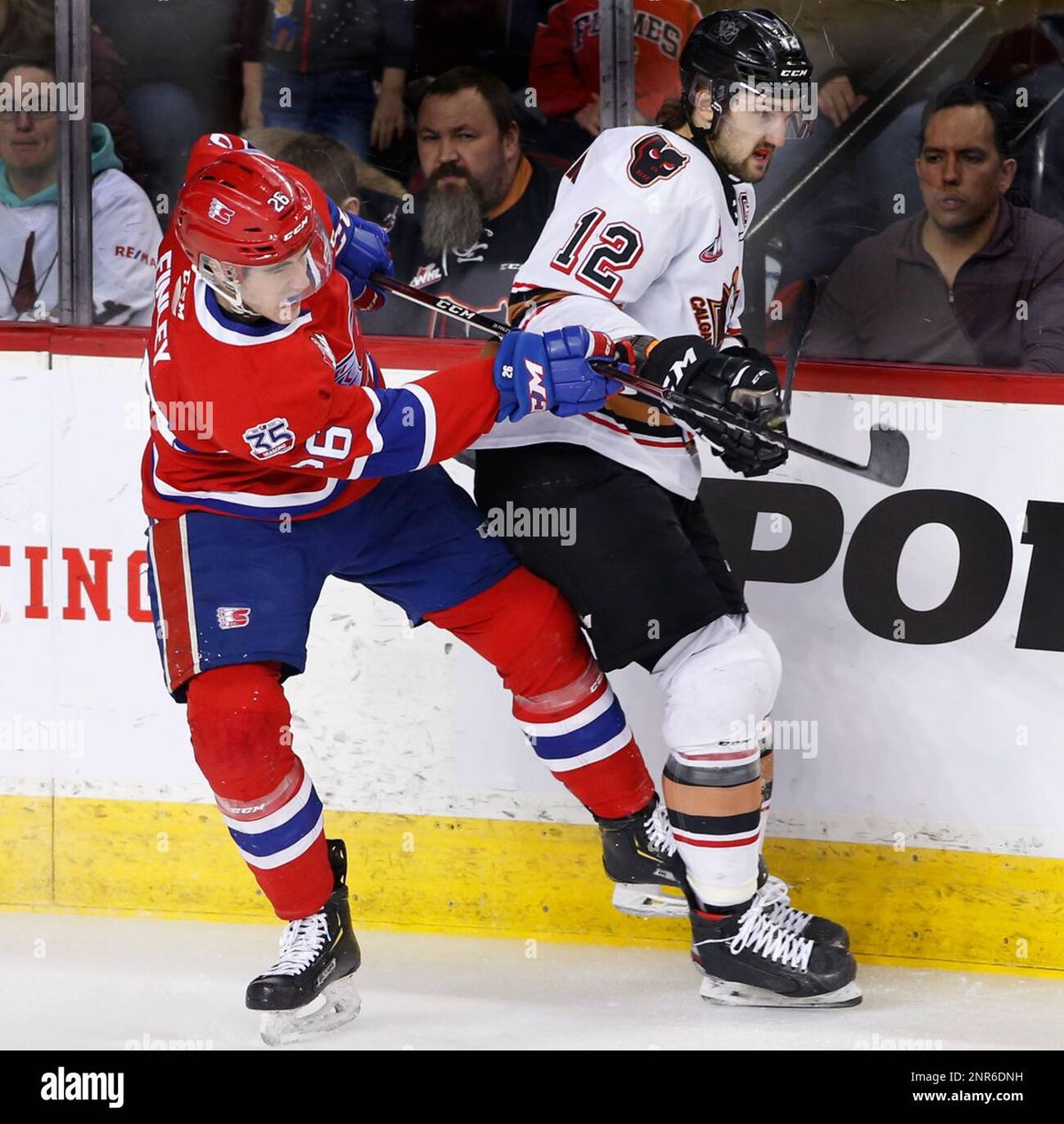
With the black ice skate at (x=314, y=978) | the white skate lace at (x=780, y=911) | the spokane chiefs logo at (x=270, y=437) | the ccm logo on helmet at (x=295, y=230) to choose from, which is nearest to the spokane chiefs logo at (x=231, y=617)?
the spokane chiefs logo at (x=270, y=437)

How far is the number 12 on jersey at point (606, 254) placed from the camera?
242 centimetres

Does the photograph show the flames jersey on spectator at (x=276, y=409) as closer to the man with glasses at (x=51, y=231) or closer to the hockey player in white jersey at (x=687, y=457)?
the hockey player in white jersey at (x=687, y=457)

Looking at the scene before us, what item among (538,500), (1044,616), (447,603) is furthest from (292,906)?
(1044,616)

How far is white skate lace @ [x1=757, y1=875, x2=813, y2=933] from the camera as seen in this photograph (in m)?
2.68

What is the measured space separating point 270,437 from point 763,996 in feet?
3.87

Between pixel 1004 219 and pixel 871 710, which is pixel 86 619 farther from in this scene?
pixel 1004 219

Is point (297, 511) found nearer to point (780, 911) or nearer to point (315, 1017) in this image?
point (315, 1017)

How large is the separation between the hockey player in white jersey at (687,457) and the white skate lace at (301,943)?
56 centimetres

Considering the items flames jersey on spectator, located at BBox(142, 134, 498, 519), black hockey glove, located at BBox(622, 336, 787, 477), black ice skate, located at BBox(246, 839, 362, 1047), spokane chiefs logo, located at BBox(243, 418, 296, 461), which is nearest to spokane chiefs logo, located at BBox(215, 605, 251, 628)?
flames jersey on spectator, located at BBox(142, 134, 498, 519)

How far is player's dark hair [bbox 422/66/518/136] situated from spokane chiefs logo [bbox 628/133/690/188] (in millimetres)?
621

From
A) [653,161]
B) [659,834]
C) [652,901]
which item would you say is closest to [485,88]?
[653,161]

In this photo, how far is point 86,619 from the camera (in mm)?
3197

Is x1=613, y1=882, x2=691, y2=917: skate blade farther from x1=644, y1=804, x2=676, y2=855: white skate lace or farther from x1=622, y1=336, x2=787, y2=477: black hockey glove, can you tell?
x1=622, y1=336, x2=787, y2=477: black hockey glove
